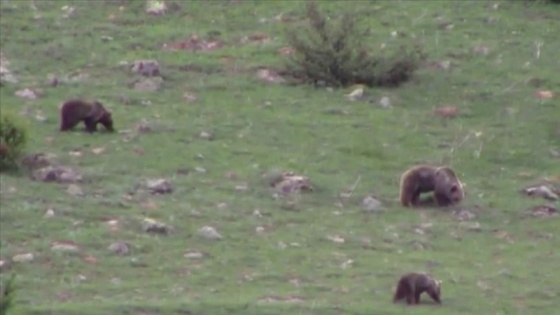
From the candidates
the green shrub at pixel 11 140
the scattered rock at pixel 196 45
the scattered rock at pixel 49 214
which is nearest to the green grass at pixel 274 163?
the scattered rock at pixel 49 214

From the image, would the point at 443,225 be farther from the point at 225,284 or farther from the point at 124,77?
the point at 124,77

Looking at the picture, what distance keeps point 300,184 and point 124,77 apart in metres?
5.82

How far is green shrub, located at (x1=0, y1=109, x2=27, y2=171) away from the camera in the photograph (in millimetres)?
19500

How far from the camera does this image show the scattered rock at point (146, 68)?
24.5 meters

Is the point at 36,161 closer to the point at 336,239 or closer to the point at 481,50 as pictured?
the point at 336,239

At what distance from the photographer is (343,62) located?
80.3 feet

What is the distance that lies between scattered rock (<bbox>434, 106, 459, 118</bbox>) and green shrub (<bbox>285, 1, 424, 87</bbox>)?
4.13 ft

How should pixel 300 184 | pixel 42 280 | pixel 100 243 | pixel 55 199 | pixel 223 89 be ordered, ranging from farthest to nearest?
pixel 223 89 < pixel 300 184 < pixel 55 199 < pixel 100 243 < pixel 42 280

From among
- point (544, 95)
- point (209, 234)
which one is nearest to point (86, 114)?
point (209, 234)

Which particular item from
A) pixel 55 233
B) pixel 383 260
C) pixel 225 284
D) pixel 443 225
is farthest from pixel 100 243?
pixel 443 225

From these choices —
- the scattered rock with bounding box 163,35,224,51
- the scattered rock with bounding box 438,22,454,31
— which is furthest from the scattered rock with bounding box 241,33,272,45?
the scattered rock with bounding box 438,22,454,31

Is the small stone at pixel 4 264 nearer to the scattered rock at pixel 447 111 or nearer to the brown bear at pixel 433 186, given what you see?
the brown bear at pixel 433 186

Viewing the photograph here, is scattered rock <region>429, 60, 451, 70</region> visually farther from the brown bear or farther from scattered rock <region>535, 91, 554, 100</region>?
the brown bear

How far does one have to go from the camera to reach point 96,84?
24.2 meters
